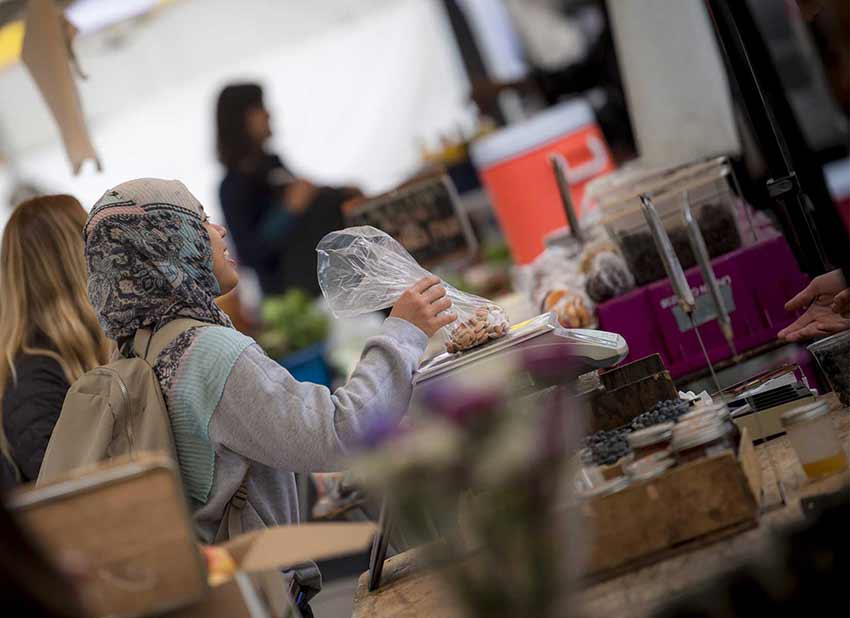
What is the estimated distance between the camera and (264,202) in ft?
23.0

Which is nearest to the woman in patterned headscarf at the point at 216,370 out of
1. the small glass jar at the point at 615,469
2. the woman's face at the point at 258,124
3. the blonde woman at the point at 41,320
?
the small glass jar at the point at 615,469

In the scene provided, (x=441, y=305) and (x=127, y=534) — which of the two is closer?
(x=127, y=534)

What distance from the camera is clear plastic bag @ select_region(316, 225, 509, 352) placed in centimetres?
275

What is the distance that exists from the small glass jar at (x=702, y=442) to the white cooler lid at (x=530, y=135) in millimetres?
3027

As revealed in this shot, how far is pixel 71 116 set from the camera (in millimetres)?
3779

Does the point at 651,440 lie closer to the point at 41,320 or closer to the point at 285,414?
the point at 285,414

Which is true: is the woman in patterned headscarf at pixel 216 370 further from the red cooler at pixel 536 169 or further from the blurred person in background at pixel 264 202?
the blurred person in background at pixel 264 202

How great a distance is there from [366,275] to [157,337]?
51cm

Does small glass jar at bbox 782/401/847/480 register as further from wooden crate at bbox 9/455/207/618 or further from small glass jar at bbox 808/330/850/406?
wooden crate at bbox 9/455/207/618

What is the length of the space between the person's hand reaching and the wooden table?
0.23m

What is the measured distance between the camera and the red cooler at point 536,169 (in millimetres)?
4906

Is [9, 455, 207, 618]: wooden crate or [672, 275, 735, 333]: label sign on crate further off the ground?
[9, 455, 207, 618]: wooden crate

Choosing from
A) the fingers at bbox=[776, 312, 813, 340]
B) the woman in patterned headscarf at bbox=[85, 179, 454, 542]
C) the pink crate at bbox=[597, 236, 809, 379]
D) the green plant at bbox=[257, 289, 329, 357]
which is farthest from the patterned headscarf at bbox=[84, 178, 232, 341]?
the green plant at bbox=[257, 289, 329, 357]

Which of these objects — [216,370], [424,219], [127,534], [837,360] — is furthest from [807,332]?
[424,219]
